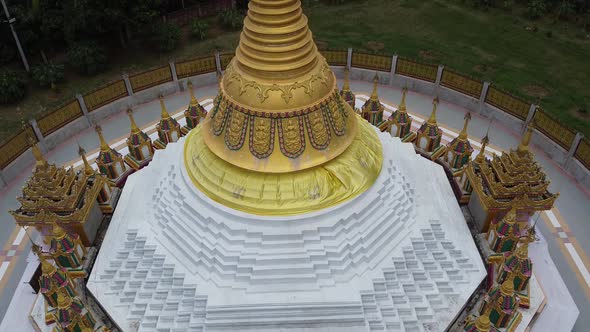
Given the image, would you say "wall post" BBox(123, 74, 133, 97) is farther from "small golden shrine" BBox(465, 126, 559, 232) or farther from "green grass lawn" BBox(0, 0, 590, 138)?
"small golden shrine" BBox(465, 126, 559, 232)

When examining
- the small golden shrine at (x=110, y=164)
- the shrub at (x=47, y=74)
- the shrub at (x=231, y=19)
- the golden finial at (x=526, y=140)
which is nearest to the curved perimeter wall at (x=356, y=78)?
the small golden shrine at (x=110, y=164)

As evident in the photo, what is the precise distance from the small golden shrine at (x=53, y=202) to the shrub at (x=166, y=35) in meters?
13.8

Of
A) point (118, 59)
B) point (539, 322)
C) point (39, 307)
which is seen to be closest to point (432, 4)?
point (118, 59)

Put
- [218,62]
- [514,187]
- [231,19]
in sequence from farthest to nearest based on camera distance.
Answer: [231,19]
[218,62]
[514,187]

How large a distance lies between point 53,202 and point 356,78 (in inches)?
558

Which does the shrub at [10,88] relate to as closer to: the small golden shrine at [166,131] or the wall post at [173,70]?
the wall post at [173,70]

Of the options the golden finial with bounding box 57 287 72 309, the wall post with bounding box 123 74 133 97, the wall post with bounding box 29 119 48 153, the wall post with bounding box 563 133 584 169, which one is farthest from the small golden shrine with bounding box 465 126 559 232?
the wall post with bounding box 29 119 48 153

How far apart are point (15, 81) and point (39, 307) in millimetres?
13462

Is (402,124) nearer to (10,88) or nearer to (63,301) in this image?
(63,301)

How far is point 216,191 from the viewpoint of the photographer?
10984mm

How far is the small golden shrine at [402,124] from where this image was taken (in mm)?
16672

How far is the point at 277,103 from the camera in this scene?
10266 mm

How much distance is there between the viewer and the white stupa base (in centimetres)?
1051

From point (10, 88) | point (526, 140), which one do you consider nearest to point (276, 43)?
point (526, 140)
